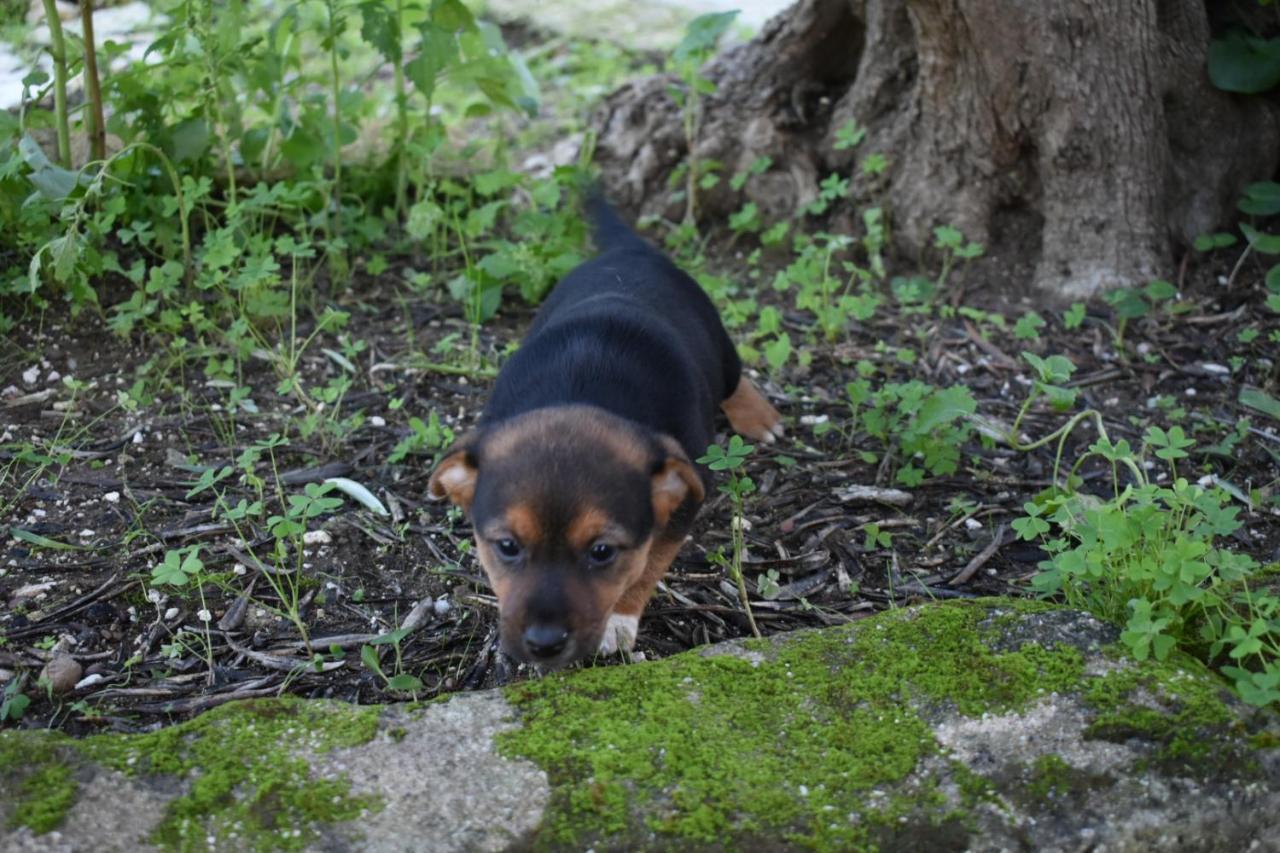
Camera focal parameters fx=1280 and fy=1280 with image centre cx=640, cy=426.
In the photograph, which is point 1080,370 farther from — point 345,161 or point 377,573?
point 345,161

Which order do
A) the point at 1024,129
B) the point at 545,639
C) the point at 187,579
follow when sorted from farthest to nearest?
the point at 1024,129
the point at 187,579
the point at 545,639

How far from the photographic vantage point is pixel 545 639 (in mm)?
3301

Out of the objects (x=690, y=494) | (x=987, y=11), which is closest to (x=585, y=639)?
(x=690, y=494)

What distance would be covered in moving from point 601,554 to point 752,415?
189 cm

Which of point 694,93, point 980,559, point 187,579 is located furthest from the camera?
point 694,93

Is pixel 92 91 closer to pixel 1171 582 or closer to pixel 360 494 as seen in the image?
pixel 360 494

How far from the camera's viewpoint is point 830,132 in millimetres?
6973

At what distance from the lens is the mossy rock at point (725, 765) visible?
2730 millimetres

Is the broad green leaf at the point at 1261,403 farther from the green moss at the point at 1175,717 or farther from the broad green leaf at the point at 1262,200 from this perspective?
the broad green leaf at the point at 1262,200

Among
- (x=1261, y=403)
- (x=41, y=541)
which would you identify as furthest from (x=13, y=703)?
(x=1261, y=403)

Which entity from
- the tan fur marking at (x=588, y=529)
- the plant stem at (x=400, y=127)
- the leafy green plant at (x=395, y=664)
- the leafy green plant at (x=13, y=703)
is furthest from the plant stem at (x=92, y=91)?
the tan fur marking at (x=588, y=529)

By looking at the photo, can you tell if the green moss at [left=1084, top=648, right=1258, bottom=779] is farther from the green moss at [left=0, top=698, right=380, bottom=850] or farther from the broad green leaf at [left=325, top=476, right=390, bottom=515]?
the broad green leaf at [left=325, top=476, right=390, bottom=515]

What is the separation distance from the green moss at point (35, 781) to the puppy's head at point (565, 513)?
1.11m

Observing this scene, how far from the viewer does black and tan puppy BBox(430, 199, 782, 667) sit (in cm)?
341
